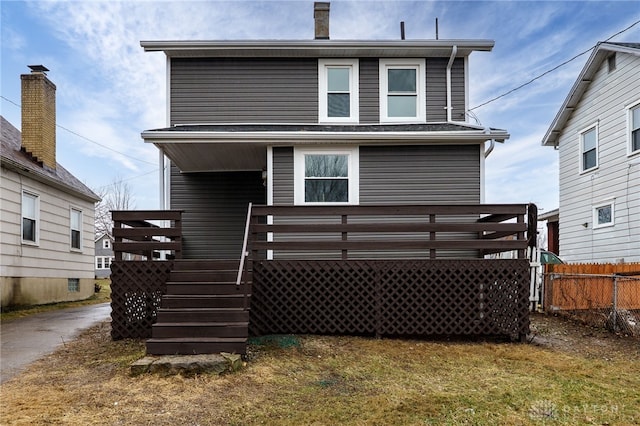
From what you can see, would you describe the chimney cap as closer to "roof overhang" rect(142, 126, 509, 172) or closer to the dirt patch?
"roof overhang" rect(142, 126, 509, 172)

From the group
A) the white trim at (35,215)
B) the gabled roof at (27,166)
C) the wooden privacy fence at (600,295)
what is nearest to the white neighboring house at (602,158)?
the wooden privacy fence at (600,295)

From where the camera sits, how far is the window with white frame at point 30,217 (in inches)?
452

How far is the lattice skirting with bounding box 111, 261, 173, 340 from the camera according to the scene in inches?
270

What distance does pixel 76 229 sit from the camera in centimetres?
1442

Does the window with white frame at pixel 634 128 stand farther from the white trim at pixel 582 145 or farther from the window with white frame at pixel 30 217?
the window with white frame at pixel 30 217

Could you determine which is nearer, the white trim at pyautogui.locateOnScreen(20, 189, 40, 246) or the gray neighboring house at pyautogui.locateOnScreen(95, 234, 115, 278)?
the white trim at pyautogui.locateOnScreen(20, 189, 40, 246)

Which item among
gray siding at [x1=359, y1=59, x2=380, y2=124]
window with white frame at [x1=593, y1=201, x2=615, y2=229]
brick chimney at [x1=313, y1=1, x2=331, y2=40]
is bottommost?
window with white frame at [x1=593, y1=201, x2=615, y2=229]

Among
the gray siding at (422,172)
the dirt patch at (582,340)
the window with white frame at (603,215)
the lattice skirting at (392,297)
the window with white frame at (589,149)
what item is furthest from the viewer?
the window with white frame at (589,149)

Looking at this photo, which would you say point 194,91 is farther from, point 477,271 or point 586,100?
point 586,100

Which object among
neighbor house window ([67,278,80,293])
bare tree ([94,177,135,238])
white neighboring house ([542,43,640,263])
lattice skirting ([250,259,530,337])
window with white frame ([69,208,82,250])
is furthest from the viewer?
bare tree ([94,177,135,238])

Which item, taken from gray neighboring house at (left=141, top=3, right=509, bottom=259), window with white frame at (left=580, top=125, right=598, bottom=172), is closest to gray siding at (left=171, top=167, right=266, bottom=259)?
gray neighboring house at (left=141, top=3, right=509, bottom=259)

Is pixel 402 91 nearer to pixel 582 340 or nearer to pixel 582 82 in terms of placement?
pixel 582 340

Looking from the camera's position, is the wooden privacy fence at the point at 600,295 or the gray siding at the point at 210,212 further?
the gray siding at the point at 210,212

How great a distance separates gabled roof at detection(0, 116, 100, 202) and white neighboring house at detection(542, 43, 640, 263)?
620 inches
